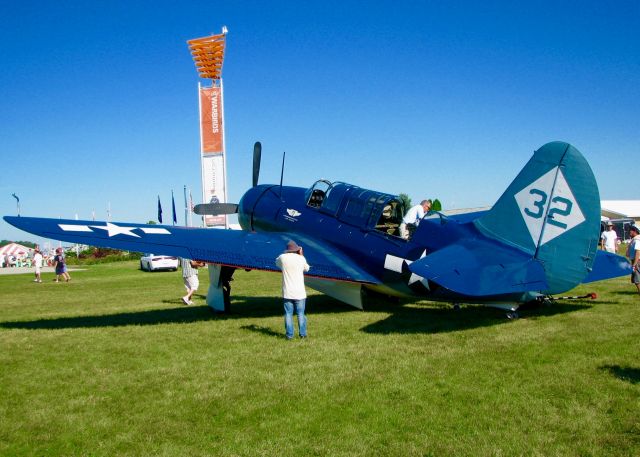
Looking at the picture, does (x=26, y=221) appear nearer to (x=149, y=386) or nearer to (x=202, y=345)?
(x=202, y=345)

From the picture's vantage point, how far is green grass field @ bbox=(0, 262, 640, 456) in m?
3.81

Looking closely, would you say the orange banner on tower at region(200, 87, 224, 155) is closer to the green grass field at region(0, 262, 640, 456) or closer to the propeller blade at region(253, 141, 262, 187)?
the propeller blade at region(253, 141, 262, 187)

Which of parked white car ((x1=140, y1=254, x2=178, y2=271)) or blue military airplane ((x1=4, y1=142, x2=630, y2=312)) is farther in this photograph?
parked white car ((x1=140, y1=254, x2=178, y2=271))

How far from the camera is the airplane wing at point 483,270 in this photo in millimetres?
6773

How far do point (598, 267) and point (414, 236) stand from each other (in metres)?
3.51

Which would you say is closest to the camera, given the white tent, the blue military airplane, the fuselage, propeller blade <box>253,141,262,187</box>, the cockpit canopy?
the blue military airplane

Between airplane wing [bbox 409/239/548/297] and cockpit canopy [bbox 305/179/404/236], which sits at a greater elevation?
cockpit canopy [bbox 305/179/404/236]

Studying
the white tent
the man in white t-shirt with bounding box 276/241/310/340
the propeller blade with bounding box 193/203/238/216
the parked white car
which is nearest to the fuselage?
the man in white t-shirt with bounding box 276/241/310/340

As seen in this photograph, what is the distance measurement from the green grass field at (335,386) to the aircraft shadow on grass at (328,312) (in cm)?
9

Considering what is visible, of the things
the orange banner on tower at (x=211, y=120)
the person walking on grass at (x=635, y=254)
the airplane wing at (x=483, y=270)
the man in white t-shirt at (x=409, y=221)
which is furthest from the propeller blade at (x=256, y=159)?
the orange banner on tower at (x=211, y=120)

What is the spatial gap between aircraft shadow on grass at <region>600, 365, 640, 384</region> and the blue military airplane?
1.73 metres

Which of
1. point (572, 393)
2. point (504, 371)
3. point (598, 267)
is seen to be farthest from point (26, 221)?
point (598, 267)

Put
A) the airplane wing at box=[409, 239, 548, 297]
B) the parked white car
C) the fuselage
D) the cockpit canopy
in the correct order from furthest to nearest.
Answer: the parked white car < the cockpit canopy < the fuselage < the airplane wing at box=[409, 239, 548, 297]

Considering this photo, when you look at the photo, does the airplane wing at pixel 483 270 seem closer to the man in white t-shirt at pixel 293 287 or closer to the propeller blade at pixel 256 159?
the man in white t-shirt at pixel 293 287
